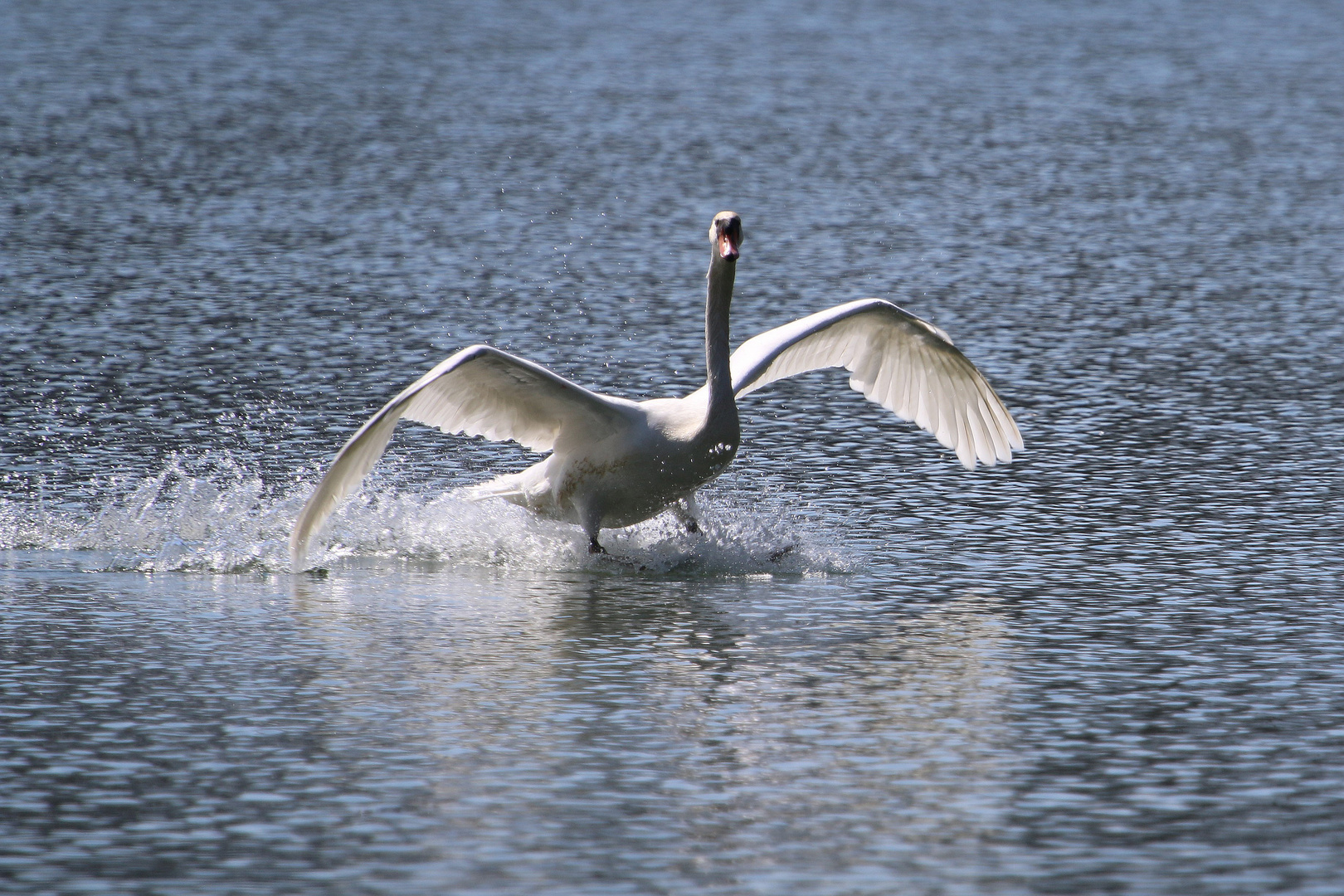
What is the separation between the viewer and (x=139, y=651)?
28.6 ft

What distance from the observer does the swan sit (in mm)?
9977

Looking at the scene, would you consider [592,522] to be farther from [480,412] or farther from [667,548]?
[480,412]

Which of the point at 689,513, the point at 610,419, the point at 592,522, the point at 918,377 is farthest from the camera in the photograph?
the point at 918,377

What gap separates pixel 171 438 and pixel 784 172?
46.8 ft

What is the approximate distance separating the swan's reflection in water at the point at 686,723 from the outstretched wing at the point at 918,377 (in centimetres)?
206

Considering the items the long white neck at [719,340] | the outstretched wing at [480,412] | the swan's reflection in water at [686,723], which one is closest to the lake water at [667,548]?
the swan's reflection in water at [686,723]

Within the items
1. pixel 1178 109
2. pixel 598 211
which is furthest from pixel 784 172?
pixel 1178 109

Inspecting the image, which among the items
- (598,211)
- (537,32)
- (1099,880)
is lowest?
(1099,880)

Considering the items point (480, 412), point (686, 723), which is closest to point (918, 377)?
point (480, 412)

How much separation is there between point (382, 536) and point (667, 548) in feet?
4.78

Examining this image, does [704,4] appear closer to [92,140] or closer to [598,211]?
[92,140]

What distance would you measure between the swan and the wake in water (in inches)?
6.3

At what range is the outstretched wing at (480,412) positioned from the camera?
9.80 metres

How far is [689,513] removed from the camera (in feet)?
35.8
